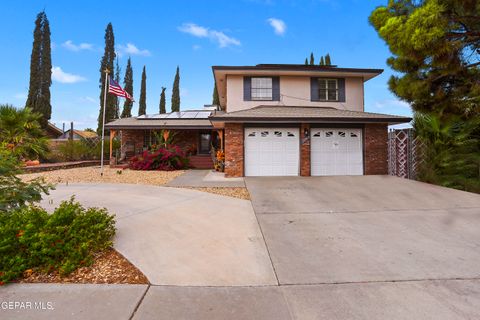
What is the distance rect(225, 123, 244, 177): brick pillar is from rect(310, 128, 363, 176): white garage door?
3200 mm

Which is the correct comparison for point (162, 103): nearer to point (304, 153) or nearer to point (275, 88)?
point (275, 88)

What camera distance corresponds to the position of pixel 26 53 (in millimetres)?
25484

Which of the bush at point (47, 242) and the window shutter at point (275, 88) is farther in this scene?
the window shutter at point (275, 88)

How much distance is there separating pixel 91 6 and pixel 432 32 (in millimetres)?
11919

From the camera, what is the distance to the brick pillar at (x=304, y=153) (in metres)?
11.1

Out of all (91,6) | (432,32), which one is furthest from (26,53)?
(432,32)

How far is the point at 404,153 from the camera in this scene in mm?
10688

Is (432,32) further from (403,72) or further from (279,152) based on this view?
(279,152)

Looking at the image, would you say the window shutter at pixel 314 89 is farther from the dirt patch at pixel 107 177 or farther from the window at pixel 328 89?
the dirt patch at pixel 107 177

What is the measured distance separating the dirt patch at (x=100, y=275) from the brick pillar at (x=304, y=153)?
895 centimetres

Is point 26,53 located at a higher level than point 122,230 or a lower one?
higher

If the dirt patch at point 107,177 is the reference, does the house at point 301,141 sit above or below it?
above

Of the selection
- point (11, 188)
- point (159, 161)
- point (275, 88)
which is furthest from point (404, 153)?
point (11, 188)

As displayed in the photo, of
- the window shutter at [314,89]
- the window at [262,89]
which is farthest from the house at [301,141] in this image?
the window shutter at [314,89]
